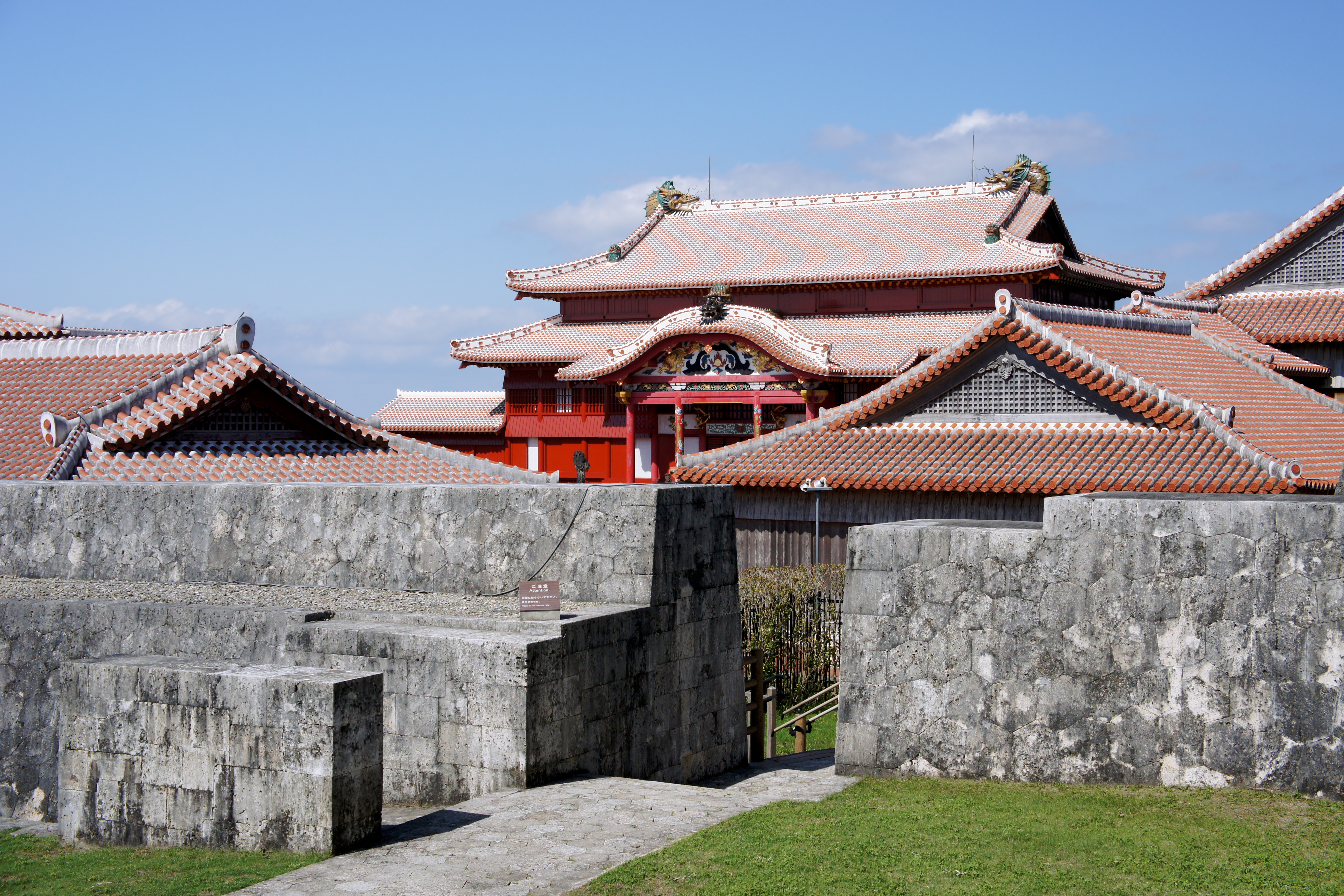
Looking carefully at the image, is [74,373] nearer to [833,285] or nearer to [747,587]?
[747,587]

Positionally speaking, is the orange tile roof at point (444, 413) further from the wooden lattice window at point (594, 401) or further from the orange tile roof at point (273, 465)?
the orange tile roof at point (273, 465)

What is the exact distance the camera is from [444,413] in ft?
132

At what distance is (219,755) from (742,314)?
24573mm

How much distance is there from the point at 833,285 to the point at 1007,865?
28.2 metres

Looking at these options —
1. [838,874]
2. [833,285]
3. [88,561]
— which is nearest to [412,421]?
[833,285]

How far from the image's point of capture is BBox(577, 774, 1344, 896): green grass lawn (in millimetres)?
6605

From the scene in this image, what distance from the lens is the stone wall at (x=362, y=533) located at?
1044cm

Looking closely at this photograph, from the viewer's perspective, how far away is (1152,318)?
2142 cm

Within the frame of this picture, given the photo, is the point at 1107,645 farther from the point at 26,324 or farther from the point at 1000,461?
the point at 26,324

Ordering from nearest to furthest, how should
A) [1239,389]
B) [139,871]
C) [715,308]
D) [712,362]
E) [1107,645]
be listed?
1. [139,871]
2. [1107,645]
3. [1239,389]
4. [715,308]
5. [712,362]

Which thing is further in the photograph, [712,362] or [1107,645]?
[712,362]

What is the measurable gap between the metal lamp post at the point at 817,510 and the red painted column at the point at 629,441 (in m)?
14.5

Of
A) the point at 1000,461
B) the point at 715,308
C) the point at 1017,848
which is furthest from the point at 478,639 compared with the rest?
the point at 715,308

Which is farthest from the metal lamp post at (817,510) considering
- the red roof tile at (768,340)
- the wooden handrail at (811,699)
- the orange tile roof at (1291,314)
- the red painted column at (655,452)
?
the red painted column at (655,452)
